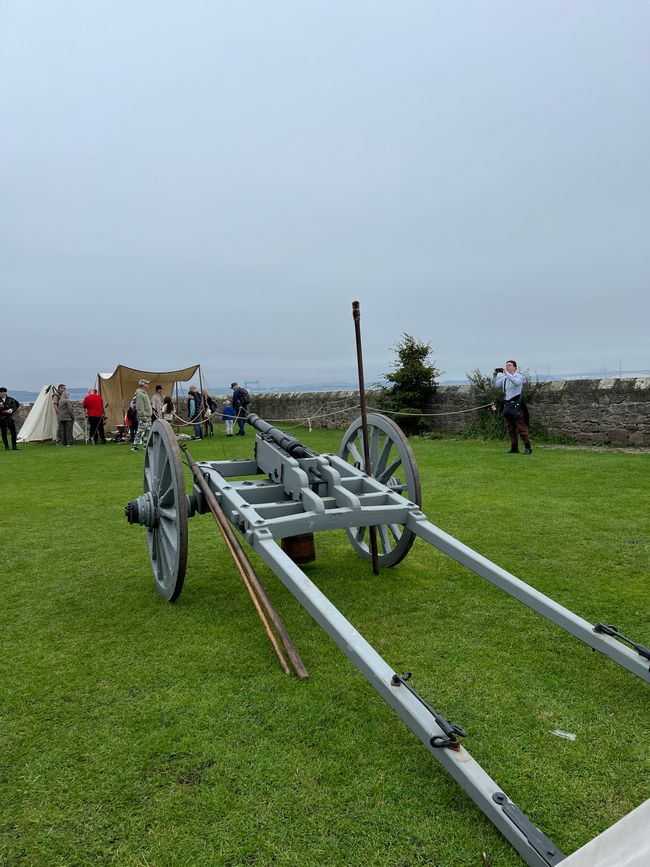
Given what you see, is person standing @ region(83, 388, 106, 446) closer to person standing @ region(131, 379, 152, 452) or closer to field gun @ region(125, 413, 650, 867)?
person standing @ region(131, 379, 152, 452)

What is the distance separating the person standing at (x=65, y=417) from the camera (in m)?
16.5

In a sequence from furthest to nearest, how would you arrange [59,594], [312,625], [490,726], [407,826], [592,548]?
1. [592,548]
2. [59,594]
3. [312,625]
4. [490,726]
5. [407,826]

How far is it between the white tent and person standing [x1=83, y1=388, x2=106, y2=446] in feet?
3.49

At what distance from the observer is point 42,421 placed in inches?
695

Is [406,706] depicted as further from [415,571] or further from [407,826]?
[415,571]

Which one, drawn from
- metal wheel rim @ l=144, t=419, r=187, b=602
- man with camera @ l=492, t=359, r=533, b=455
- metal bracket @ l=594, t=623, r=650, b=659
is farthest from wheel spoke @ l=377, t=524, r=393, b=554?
man with camera @ l=492, t=359, r=533, b=455

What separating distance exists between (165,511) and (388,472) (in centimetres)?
170

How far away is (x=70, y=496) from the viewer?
26.7 feet

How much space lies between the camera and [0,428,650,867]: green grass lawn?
1.93 meters

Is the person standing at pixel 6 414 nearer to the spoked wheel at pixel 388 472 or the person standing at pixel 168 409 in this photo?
the person standing at pixel 168 409

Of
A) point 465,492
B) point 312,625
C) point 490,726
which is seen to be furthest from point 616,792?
point 465,492

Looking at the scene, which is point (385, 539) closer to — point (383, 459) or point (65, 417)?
point (383, 459)

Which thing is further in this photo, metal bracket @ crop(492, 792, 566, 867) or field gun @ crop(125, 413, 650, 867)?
field gun @ crop(125, 413, 650, 867)

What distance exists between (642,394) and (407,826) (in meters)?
10.8
